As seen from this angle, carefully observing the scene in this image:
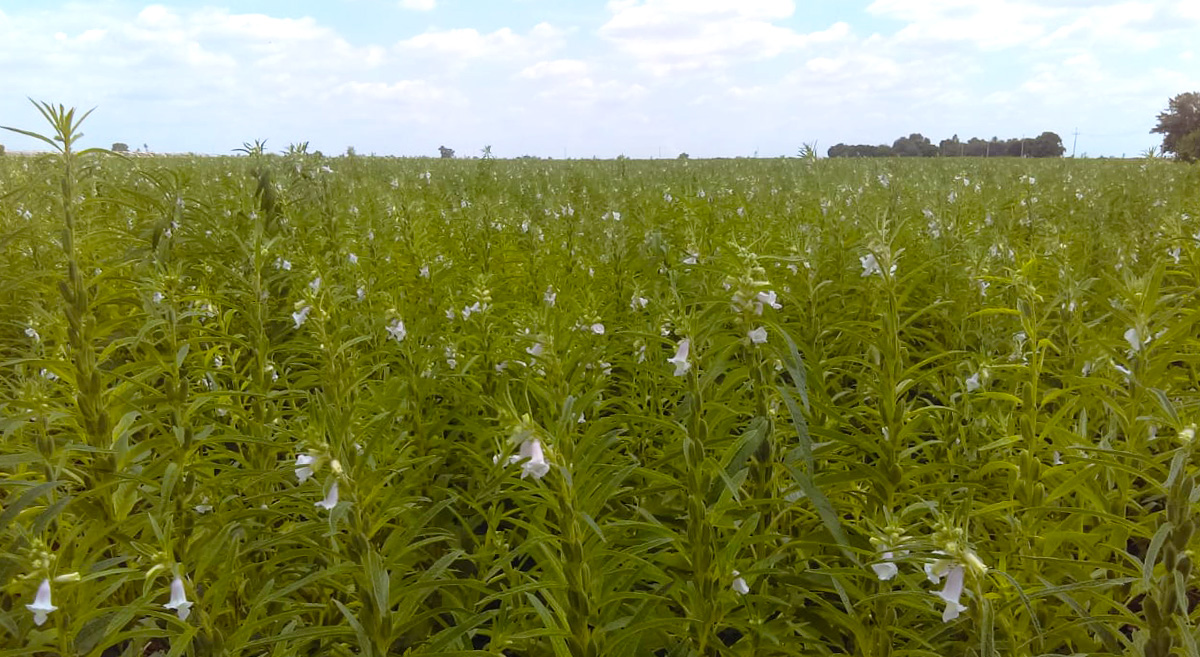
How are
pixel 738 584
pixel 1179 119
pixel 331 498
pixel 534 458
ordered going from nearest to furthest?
pixel 331 498, pixel 534 458, pixel 738 584, pixel 1179 119

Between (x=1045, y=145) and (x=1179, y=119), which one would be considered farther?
(x=1045, y=145)

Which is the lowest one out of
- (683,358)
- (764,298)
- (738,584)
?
(738,584)

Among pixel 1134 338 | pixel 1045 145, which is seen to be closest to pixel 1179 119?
pixel 1045 145

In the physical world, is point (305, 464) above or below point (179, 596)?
above

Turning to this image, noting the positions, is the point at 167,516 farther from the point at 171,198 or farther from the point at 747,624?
the point at 171,198

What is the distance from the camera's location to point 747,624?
78.7 inches

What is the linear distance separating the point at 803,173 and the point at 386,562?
17.9m

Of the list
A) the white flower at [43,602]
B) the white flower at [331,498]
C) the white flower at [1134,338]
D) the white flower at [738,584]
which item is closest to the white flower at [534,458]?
the white flower at [331,498]

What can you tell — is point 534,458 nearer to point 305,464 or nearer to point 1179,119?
point 305,464

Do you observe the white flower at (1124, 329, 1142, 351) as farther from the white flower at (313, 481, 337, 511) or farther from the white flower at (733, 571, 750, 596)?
the white flower at (313, 481, 337, 511)

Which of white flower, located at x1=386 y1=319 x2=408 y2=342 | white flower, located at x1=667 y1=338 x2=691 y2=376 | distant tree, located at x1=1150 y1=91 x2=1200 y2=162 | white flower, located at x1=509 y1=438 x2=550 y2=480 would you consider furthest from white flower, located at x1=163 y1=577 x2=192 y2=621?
distant tree, located at x1=1150 y1=91 x2=1200 y2=162

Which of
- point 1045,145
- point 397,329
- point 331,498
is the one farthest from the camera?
point 1045,145

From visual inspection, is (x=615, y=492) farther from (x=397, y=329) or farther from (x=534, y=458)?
(x=397, y=329)

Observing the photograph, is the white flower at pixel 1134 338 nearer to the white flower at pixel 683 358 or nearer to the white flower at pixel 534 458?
the white flower at pixel 683 358
